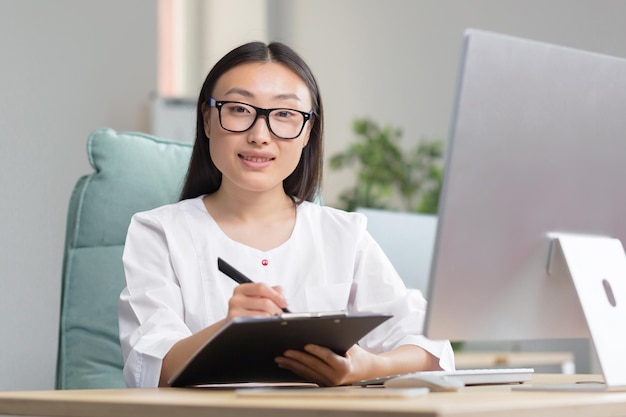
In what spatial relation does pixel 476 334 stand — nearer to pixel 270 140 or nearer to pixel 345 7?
pixel 270 140

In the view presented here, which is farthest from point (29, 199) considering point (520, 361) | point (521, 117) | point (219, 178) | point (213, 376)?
point (520, 361)

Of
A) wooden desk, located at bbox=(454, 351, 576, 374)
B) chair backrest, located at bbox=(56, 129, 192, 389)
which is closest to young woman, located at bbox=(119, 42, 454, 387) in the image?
chair backrest, located at bbox=(56, 129, 192, 389)

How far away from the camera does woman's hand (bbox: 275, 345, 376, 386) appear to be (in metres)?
1.09

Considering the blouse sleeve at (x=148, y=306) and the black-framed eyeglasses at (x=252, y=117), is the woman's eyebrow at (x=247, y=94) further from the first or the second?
the blouse sleeve at (x=148, y=306)

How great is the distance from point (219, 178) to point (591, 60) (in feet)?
2.48

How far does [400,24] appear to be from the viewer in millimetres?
5371

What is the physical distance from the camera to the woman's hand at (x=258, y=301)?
103 centimetres

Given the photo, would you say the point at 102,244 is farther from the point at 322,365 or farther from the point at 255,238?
the point at 322,365

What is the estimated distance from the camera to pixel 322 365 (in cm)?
111

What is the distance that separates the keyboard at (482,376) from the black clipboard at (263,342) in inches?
2.4

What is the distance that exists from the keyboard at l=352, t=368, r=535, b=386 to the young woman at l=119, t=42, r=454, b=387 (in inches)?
5.1

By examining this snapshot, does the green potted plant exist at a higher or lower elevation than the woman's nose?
lower

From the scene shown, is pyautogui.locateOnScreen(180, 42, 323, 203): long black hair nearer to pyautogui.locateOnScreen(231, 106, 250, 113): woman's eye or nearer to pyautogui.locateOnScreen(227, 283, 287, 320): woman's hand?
pyautogui.locateOnScreen(231, 106, 250, 113): woman's eye

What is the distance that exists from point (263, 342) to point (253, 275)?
0.44 metres
